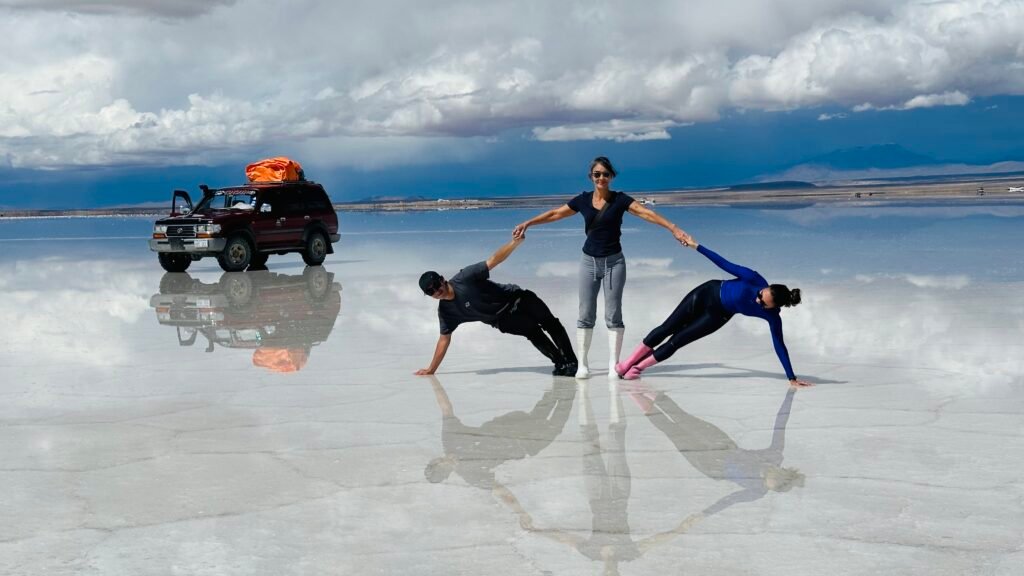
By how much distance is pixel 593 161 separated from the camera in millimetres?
9148

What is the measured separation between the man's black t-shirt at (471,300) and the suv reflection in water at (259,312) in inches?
70.1

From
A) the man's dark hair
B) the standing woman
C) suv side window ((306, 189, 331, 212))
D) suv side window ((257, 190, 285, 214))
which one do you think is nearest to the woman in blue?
the standing woman

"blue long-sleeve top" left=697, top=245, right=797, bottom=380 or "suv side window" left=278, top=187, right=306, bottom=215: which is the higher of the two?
"suv side window" left=278, top=187, right=306, bottom=215

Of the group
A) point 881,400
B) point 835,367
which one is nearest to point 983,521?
point 881,400

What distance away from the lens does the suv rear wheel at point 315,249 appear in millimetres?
24734

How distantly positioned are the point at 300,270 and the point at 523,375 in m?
14.9

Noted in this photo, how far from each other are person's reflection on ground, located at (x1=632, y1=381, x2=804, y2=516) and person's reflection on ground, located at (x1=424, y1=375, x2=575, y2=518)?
A: 0.72 meters

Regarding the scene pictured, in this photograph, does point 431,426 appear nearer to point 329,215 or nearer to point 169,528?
point 169,528

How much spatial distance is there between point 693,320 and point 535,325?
1356 millimetres

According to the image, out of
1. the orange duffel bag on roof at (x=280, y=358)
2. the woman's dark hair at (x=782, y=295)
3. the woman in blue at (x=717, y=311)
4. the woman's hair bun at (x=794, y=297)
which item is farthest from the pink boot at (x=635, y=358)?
the orange duffel bag on roof at (x=280, y=358)

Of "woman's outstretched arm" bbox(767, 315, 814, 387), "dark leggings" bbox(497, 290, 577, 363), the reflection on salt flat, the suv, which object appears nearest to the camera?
the reflection on salt flat

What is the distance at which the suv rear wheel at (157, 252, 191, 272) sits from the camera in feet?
78.3

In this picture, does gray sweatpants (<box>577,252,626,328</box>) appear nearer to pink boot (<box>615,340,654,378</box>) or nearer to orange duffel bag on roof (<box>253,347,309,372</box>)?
pink boot (<box>615,340,654,378</box>)

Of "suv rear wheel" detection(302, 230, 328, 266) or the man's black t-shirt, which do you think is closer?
the man's black t-shirt
